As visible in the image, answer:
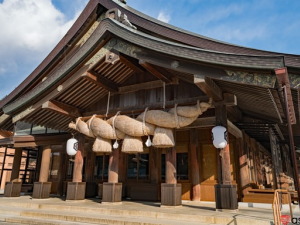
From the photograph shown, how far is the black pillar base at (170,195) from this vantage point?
21.5 feet

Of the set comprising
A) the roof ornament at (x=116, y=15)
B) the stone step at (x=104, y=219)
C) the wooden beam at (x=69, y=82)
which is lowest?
the stone step at (x=104, y=219)

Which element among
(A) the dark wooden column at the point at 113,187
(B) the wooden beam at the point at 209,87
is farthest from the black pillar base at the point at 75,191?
(B) the wooden beam at the point at 209,87

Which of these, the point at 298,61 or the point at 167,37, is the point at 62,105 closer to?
the point at 167,37

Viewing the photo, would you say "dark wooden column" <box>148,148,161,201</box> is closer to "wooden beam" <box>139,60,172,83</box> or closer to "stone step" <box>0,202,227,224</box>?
"stone step" <box>0,202,227,224</box>

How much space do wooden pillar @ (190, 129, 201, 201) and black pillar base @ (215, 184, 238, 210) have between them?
2746 millimetres

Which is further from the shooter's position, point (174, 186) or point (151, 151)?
point (151, 151)

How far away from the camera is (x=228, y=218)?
4.98 metres

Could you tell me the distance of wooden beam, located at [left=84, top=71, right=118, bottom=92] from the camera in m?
7.51

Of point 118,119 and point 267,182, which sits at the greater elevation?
point 118,119

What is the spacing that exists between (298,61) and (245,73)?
102 centimetres

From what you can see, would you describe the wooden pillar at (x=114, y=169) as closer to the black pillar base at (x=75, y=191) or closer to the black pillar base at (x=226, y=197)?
the black pillar base at (x=75, y=191)

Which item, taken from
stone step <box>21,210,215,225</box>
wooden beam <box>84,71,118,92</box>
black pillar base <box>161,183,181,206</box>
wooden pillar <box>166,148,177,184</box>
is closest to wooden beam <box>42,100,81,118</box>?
wooden beam <box>84,71,118,92</box>

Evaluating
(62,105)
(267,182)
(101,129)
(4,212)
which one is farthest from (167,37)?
(267,182)

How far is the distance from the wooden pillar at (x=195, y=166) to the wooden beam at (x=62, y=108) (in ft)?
14.6
